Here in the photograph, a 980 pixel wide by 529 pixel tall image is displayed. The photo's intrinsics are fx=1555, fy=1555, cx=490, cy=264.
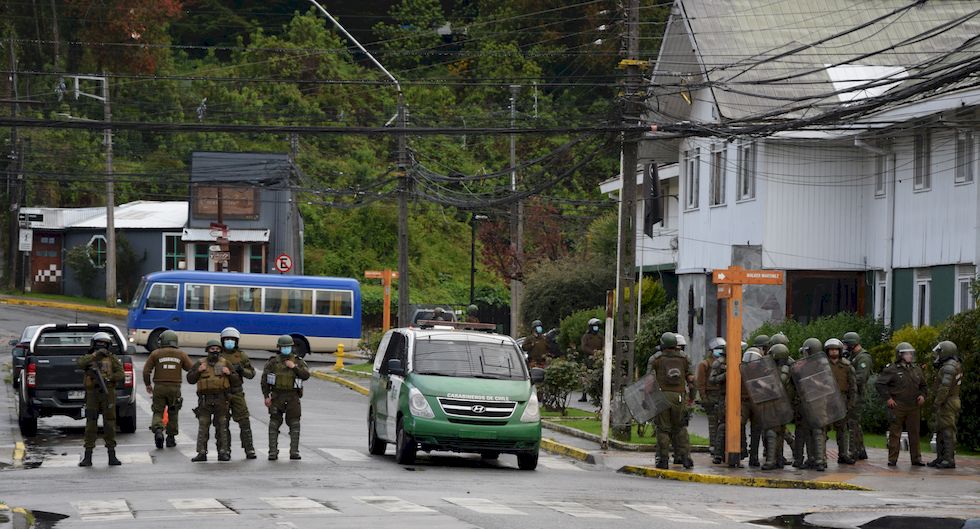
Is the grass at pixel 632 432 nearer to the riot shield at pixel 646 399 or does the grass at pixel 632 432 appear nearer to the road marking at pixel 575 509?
the riot shield at pixel 646 399

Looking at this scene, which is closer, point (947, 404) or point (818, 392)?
point (818, 392)

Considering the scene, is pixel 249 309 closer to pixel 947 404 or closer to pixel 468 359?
pixel 468 359

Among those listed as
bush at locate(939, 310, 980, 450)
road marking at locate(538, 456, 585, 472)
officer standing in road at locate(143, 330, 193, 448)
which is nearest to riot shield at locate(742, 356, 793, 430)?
road marking at locate(538, 456, 585, 472)

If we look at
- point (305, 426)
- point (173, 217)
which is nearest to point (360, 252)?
point (173, 217)

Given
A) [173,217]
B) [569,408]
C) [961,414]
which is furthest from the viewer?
[173,217]

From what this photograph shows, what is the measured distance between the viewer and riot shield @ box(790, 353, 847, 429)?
70.3 ft

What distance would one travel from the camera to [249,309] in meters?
50.0

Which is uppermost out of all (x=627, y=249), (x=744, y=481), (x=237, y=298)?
(x=627, y=249)

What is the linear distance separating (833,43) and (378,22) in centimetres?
5078

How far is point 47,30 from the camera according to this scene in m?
79.6

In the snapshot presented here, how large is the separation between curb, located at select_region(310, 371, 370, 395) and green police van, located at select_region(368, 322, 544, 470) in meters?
16.2

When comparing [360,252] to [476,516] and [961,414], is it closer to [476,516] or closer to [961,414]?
[961,414]

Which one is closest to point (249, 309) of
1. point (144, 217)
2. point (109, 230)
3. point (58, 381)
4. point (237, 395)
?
point (109, 230)

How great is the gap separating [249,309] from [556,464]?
93.2 feet
